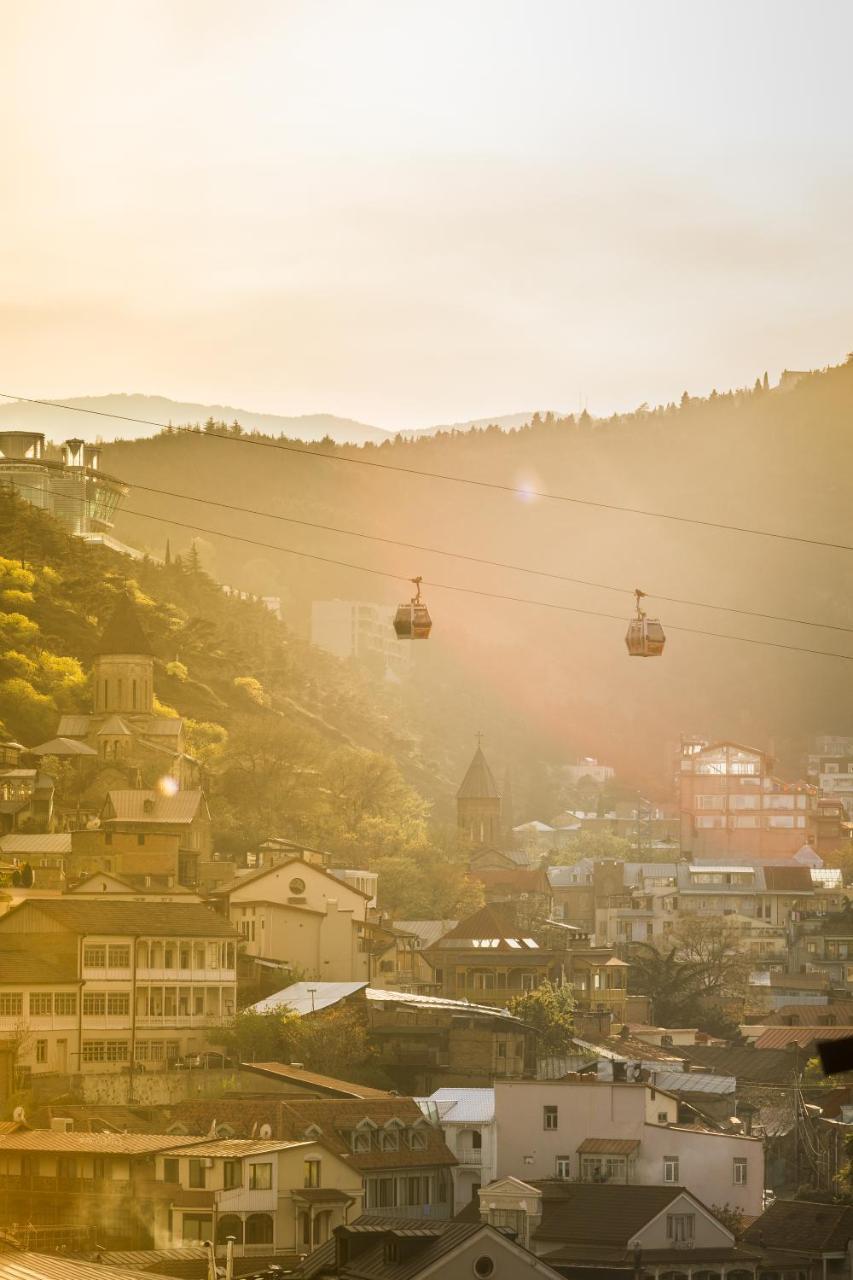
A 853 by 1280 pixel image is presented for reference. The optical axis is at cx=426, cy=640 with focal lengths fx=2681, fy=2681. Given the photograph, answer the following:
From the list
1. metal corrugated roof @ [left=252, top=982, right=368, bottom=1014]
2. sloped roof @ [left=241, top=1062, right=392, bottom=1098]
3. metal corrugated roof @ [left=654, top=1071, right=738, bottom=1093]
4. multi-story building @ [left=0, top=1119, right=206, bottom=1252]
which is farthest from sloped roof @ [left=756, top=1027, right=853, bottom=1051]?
multi-story building @ [left=0, top=1119, right=206, bottom=1252]

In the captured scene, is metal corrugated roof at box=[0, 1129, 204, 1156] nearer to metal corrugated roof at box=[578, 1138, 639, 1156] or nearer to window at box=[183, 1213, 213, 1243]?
window at box=[183, 1213, 213, 1243]

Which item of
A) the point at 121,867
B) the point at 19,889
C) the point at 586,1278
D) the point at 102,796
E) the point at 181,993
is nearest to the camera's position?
the point at 586,1278

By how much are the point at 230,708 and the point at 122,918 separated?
6985 cm

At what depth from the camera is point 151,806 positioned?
104125mm

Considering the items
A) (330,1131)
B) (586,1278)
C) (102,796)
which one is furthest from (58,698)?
(586,1278)

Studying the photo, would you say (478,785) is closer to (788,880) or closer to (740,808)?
(740,808)

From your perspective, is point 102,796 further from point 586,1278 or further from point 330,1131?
point 586,1278

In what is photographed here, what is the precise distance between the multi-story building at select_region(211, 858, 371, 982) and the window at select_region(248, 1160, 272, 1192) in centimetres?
2852

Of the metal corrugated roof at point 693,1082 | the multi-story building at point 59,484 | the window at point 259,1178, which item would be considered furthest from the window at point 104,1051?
the multi-story building at point 59,484

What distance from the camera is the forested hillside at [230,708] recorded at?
121 metres

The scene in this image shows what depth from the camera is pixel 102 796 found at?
111188 mm

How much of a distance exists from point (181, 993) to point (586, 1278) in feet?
76.9

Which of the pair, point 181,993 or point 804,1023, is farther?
point 804,1023

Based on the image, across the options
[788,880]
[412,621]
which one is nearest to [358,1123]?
[412,621]
